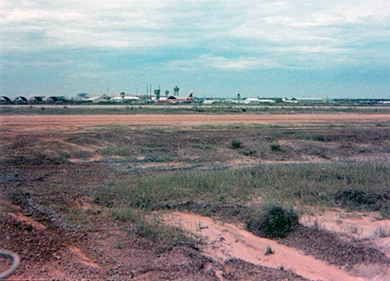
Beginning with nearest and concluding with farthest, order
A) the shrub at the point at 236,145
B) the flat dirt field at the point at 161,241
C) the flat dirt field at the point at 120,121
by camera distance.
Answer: the flat dirt field at the point at 161,241 → the shrub at the point at 236,145 → the flat dirt field at the point at 120,121

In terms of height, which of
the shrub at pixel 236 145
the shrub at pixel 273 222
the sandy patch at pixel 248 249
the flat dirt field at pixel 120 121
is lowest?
the flat dirt field at pixel 120 121

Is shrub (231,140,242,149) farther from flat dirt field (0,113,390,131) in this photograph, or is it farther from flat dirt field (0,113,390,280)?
flat dirt field (0,113,390,131)

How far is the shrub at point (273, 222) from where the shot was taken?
1324cm

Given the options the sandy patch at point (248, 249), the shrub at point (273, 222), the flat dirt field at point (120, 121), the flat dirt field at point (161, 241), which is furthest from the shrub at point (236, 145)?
the flat dirt field at point (120, 121)

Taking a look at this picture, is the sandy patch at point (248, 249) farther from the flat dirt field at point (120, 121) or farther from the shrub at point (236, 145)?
the flat dirt field at point (120, 121)

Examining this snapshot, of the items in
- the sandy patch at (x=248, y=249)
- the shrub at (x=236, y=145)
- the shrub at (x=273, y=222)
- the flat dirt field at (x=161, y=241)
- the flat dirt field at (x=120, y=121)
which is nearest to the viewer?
the flat dirt field at (x=161, y=241)

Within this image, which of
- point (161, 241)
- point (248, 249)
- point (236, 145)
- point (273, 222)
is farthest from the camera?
point (236, 145)

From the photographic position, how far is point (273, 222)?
527 inches

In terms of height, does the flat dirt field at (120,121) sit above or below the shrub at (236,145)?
below

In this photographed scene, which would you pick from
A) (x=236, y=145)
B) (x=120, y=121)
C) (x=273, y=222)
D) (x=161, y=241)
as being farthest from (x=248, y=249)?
(x=120, y=121)

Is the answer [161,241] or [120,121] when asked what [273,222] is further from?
[120,121]

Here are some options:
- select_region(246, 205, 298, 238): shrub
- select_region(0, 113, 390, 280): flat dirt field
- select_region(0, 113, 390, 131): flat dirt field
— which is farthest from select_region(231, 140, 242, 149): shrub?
select_region(0, 113, 390, 131): flat dirt field

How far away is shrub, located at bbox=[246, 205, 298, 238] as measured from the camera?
13242 millimetres

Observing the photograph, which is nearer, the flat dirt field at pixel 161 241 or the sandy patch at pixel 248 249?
the flat dirt field at pixel 161 241
